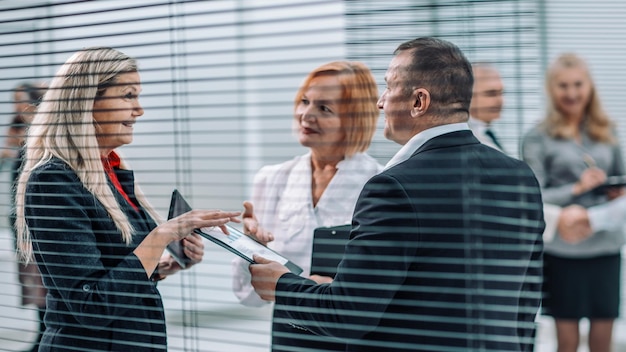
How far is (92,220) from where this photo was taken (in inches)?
88.0

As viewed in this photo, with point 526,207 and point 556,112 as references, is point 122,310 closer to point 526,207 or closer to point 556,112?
point 526,207

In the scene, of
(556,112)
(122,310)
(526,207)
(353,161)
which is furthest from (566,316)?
(122,310)

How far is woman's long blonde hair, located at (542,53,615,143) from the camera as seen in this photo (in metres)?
3.60

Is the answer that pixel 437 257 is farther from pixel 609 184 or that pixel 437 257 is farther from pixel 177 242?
pixel 609 184

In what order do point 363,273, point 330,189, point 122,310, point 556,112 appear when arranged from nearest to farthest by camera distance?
point 363,273 < point 122,310 < point 330,189 < point 556,112

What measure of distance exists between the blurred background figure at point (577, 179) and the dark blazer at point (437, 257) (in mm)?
1738

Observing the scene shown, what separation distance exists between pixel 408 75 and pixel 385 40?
0.13 meters

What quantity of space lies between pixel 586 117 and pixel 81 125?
229 centimetres

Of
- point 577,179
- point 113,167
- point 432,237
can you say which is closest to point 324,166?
point 113,167

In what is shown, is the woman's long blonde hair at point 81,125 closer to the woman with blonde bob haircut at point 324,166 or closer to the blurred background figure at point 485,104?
the woman with blonde bob haircut at point 324,166

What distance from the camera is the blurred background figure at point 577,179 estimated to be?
3570 mm

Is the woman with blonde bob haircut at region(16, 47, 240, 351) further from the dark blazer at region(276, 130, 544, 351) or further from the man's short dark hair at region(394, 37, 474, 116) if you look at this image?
the man's short dark hair at region(394, 37, 474, 116)

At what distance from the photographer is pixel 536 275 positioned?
2.06 m

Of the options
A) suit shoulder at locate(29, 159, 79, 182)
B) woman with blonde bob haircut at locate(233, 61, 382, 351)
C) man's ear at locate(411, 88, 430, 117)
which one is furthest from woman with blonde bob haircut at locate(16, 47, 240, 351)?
man's ear at locate(411, 88, 430, 117)
